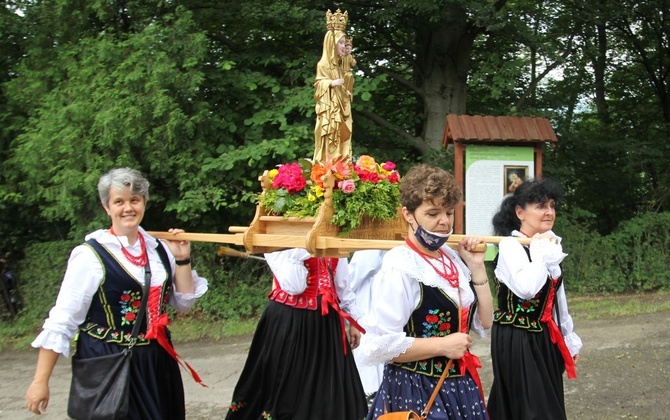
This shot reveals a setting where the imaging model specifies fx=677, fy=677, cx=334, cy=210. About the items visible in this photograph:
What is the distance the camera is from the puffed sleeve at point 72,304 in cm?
328

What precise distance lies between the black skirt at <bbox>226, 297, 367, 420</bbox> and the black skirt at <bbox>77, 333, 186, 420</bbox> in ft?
3.53

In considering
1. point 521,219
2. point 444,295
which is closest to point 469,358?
point 444,295

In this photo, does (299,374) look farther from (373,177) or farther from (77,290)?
(77,290)

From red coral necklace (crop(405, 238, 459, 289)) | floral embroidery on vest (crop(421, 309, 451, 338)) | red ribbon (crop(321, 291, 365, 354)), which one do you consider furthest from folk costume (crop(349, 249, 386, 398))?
floral embroidery on vest (crop(421, 309, 451, 338))

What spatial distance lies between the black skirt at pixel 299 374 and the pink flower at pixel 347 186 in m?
1.24

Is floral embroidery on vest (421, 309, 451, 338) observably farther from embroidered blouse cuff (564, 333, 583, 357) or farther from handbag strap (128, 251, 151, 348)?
embroidered blouse cuff (564, 333, 583, 357)

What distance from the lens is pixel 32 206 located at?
10.5 meters

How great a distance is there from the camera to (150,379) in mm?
3512

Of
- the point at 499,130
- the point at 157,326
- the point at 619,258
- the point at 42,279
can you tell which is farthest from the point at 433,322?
the point at 619,258

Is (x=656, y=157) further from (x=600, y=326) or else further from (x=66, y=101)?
(x=66, y=101)

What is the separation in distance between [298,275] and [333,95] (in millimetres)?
1247

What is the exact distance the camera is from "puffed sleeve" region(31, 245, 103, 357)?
3.28m

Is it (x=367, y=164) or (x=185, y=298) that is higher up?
(x=367, y=164)

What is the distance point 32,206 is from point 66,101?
81.9 inches
